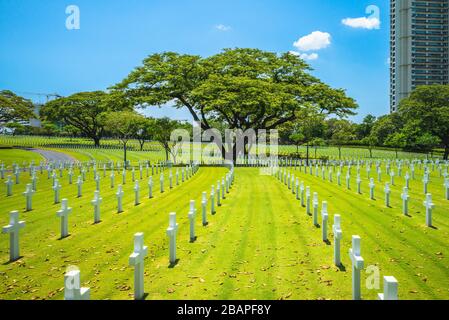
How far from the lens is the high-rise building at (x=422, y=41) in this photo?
128m

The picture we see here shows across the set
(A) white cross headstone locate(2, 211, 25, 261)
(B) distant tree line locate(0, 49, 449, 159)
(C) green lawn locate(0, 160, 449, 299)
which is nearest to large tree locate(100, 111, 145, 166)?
(B) distant tree line locate(0, 49, 449, 159)

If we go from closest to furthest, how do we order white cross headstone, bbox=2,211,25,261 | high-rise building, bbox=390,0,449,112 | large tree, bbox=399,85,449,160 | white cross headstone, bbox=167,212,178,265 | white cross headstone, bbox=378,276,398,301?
white cross headstone, bbox=378,276,398,301 < white cross headstone, bbox=167,212,178,265 < white cross headstone, bbox=2,211,25,261 < large tree, bbox=399,85,449,160 < high-rise building, bbox=390,0,449,112

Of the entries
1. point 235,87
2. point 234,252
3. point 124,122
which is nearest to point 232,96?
point 235,87

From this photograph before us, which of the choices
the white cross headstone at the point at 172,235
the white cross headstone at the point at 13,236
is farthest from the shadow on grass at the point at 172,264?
the white cross headstone at the point at 13,236

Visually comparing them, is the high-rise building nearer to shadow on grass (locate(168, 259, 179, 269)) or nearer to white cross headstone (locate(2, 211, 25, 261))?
shadow on grass (locate(168, 259, 179, 269))

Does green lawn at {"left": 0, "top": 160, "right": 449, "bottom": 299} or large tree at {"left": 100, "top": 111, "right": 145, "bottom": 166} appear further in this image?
large tree at {"left": 100, "top": 111, "right": 145, "bottom": 166}

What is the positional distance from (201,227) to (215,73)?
35.0m

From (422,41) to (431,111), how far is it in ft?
321

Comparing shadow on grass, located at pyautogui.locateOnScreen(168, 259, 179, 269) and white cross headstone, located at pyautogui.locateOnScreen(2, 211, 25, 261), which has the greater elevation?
white cross headstone, located at pyautogui.locateOnScreen(2, 211, 25, 261)

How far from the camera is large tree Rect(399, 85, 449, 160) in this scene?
49750mm

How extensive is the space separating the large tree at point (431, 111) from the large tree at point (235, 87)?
53.7ft

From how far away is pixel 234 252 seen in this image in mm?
8703

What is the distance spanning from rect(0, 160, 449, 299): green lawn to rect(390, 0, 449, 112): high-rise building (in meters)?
136

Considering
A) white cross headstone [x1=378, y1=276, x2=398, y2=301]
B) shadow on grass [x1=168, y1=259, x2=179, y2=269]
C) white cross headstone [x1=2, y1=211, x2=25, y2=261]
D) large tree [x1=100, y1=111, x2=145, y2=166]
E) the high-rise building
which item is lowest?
shadow on grass [x1=168, y1=259, x2=179, y2=269]
